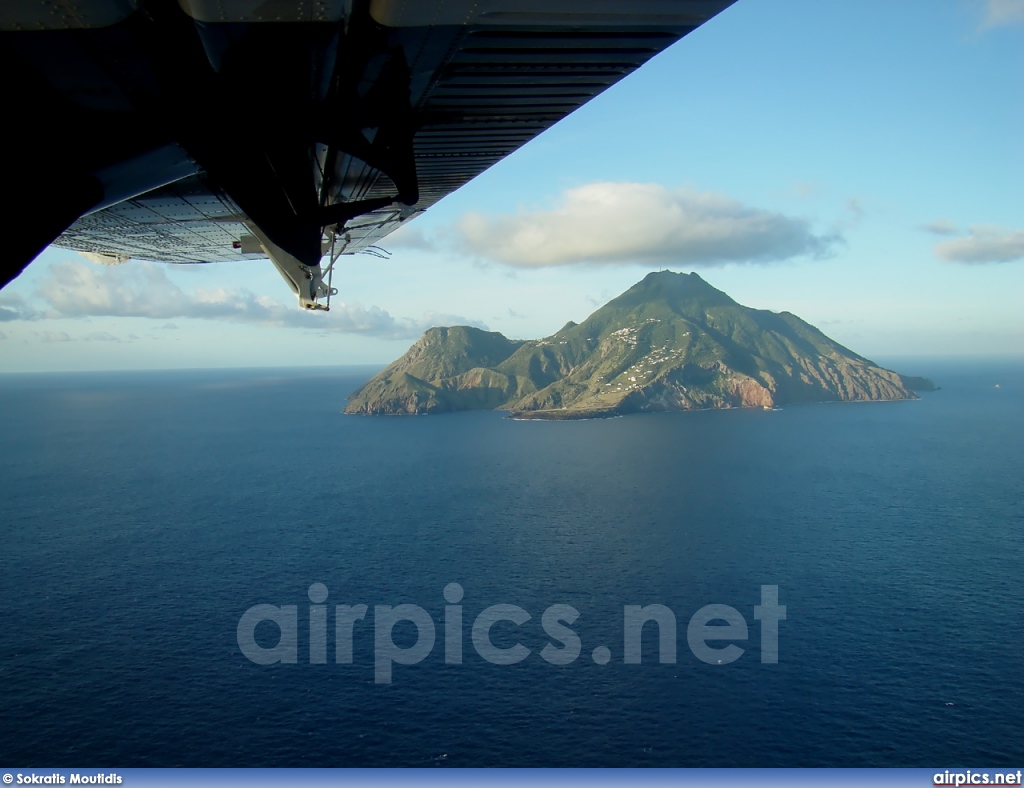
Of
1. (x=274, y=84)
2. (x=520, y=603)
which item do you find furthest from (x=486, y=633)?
(x=274, y=84)

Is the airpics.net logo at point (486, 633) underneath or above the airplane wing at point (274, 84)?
underneath

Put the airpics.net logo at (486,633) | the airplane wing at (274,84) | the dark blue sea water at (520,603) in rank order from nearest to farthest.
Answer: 1. the airplane wing at (274,84)
2. the dark blue sea water at (520,603)
3. the airpics.net logo at (486,633)

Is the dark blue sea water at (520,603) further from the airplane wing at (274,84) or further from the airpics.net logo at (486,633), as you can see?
the airplane wing at (274,84)

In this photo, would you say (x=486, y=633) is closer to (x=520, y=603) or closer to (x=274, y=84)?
(x=520, y=603)

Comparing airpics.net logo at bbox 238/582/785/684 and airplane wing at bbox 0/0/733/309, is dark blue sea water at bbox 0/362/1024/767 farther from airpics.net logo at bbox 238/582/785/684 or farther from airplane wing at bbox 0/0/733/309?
airplane wing at bbox 0/0/733/309

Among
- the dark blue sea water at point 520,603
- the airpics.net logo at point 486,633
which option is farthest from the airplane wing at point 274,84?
the airpics.net logo at point 486,633

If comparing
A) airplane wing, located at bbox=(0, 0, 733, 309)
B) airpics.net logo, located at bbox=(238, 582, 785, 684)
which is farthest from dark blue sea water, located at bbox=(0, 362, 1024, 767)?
airplane wing, located at bbox=(0, 0, 733, 309)
